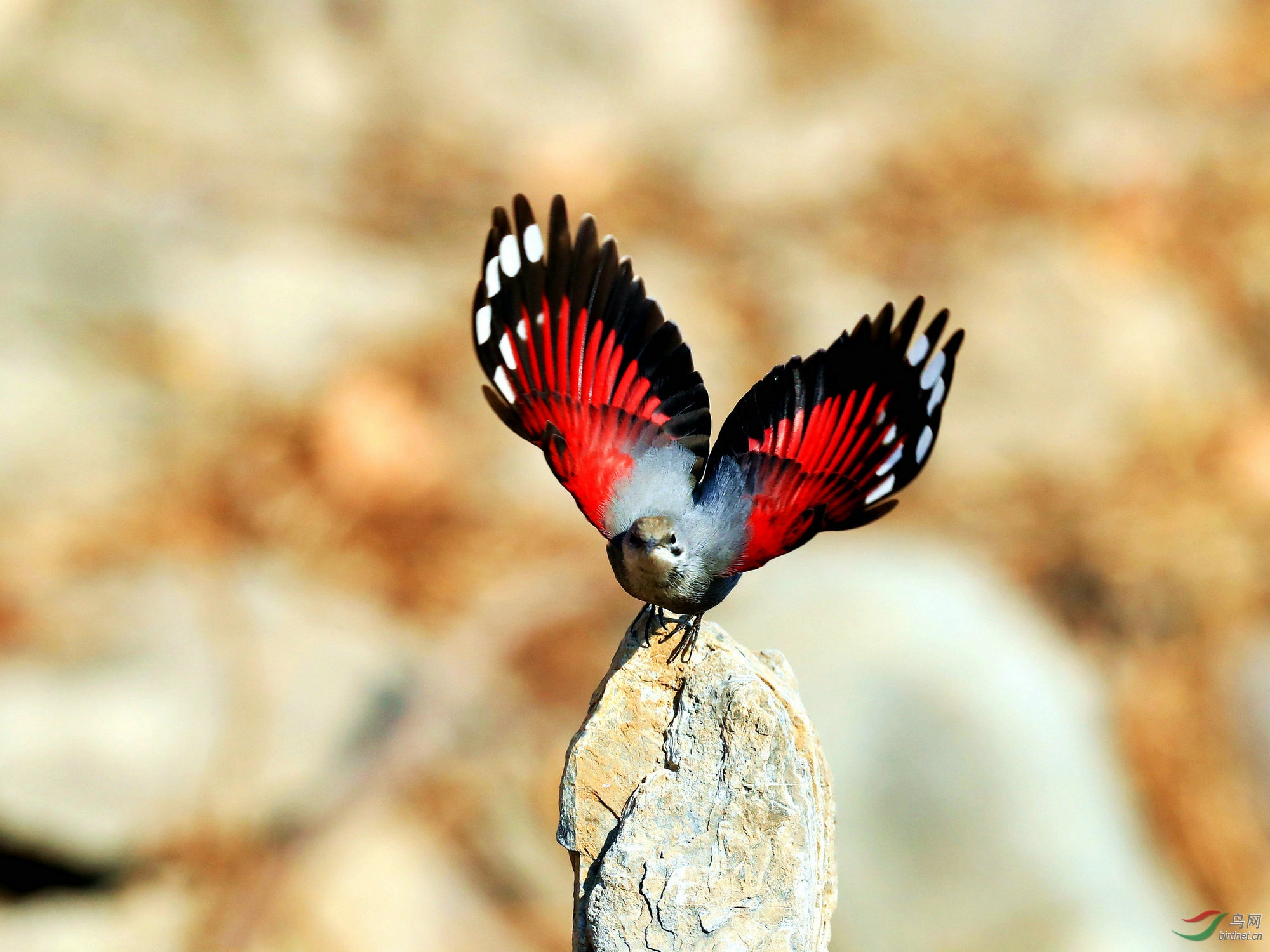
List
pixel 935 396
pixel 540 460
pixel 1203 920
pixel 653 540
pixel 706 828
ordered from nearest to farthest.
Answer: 1. pixel 653 540
2. pixel 706 828
3. pixel 935 396
4. pixel 1203 920
5. pixel 540 460

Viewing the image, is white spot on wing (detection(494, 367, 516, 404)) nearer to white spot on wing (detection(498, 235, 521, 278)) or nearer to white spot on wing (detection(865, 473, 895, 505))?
white spot on wing (detection(498, 235, 521, 278))

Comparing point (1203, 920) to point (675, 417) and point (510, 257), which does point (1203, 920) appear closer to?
point (675, 417)

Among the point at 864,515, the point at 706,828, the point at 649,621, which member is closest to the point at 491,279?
the point at 649,621

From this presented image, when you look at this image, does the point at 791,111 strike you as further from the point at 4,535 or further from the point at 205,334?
the point at 4,535

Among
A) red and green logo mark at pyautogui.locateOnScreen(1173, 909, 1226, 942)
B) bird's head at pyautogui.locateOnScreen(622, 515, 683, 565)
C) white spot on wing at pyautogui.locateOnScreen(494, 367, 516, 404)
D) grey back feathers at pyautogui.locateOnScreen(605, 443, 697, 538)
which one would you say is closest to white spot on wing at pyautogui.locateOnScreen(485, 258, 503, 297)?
white spot on wing at pyautogui.locateOnScreen(494, 367, 516, 404)

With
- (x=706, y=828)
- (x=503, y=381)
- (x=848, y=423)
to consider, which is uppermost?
(x=503, y=381)

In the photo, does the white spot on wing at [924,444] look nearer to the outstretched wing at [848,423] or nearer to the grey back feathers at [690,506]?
the outstretched wing at [848,423]

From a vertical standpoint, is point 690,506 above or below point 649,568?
above
